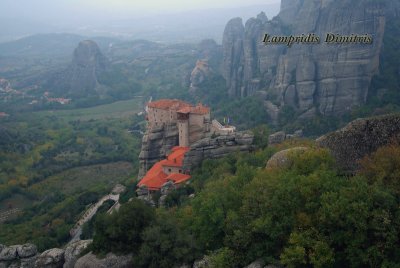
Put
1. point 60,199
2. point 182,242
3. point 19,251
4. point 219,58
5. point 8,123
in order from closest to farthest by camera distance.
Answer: point 182,242 < point 19,251 < point 60,199 < point 8,123 < point 219,58

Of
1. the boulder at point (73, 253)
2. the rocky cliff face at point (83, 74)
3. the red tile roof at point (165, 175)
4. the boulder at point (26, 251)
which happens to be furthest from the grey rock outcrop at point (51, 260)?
the rocky cliff face at point (83, 74)

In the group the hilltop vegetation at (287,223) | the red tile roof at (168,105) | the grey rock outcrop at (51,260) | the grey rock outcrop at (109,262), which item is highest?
the hilltop vegetation at (287,223)

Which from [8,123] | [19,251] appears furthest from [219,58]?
[19,251]

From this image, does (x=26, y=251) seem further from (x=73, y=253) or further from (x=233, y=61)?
(x=233, y=61)

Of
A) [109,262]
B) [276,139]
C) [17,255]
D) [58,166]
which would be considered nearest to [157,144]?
[276,139]

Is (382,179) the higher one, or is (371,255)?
(382,179)

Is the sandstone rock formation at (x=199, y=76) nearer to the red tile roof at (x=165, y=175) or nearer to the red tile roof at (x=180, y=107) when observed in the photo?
the red tile roof at (x=180, y=107)

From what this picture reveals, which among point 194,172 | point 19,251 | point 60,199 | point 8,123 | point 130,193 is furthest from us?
point 8,123

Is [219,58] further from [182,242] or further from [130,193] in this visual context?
[182,242]
